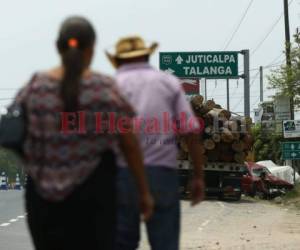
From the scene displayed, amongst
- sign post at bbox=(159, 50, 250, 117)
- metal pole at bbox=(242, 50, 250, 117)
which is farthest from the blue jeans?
metal pole at bbox=(242, 50, 250, 117)

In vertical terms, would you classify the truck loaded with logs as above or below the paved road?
above

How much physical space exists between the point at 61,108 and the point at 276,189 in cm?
2911

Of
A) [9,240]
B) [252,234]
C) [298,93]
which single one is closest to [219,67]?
[298,93]

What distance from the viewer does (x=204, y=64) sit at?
96.8ft

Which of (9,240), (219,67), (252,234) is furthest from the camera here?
(219,67)

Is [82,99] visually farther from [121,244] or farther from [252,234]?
[252,234]

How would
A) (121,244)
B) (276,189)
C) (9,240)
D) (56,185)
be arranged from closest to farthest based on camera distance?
1. (56,185)
2. (121,244)
3. (9,240)
4. (276,189)

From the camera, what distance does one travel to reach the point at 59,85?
398cm

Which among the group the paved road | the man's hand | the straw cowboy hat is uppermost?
the straw cowboy hat

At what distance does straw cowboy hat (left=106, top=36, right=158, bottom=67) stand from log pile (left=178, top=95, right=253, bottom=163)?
21148 mm

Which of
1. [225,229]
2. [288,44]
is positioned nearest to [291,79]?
[288,44]

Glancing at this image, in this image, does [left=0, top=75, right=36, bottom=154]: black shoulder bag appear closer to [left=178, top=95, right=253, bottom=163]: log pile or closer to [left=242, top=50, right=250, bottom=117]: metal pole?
[left=178, top=95, right=253, bottom=163]: log pile

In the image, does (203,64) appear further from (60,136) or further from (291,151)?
(60,136)

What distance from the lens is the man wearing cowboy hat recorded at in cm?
467
